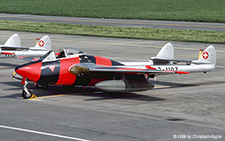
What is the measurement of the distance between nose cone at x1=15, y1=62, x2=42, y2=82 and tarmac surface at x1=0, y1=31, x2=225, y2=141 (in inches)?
39.7

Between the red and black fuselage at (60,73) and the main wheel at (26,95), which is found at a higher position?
the red and black fuselage at (60,73)

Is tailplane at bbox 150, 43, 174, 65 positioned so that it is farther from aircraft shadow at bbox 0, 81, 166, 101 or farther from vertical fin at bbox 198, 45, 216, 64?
aircraft shadow at bbox 0, 81, 166, 101

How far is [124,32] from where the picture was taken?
51938mm

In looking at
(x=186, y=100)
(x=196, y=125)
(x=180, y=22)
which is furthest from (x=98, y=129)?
(x=180, y=22)

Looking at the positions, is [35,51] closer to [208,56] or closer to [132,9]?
[208,56]

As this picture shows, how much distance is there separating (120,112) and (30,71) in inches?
193

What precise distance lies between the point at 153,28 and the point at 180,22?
33.0 feet

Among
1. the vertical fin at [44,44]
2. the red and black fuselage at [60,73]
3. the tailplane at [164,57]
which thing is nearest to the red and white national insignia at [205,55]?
the tailplane at [164,57]

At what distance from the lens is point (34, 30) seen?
2130 inches

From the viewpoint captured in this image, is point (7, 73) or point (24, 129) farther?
point (7, 73)

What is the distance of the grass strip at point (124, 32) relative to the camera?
1855 inches

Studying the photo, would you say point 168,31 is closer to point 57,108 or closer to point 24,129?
point 57,108

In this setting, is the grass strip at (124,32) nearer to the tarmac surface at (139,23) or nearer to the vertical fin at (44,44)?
the tarmac surface at (139,23)

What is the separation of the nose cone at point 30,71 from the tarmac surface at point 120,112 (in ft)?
3.31
